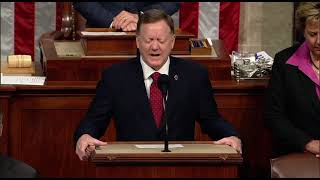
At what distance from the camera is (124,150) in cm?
354

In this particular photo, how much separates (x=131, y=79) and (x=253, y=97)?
1025 mm

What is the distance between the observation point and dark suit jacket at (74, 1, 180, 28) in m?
5.74

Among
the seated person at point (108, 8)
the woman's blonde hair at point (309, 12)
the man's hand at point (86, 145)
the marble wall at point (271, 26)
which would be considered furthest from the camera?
the marble wall at point (271, 26)

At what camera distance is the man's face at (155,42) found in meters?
4.00

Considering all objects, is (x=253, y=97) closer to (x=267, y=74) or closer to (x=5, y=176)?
(x=267, y=74)

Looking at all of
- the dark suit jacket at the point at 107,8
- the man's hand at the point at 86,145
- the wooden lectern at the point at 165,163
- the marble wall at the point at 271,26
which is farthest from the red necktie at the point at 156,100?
the marble wall at the point at 271,26

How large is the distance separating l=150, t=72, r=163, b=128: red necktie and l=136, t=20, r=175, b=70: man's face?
Answer: 9 centimetres

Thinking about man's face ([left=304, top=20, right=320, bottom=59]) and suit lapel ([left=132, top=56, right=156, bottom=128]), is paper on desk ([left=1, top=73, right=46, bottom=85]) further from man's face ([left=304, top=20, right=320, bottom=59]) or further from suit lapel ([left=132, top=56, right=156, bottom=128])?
man's face ([left=304, top=20, right=320, bottom=59])

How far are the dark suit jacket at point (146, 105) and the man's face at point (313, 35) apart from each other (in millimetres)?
555

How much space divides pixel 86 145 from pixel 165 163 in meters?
0.52

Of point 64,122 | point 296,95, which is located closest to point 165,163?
point 296,95

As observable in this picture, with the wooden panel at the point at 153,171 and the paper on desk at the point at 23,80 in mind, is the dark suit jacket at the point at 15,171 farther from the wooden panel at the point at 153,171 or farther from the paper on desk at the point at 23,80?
the paper on desk at the point at 23,80

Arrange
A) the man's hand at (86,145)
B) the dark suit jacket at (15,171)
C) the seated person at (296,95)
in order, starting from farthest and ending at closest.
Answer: the seated person at (296,95) → the man's hand at (86,145) → the dark suit jacket at (15,171)

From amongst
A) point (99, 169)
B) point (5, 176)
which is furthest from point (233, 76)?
point (5, 176)
